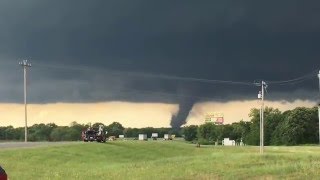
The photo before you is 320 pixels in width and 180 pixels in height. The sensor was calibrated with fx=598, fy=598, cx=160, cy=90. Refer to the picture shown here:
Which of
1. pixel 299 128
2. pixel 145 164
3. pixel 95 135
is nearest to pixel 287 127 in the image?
pixel 299 128

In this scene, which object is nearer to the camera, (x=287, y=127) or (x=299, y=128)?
(x=299, y=128)

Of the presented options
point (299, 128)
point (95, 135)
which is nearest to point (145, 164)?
point (95, 135)

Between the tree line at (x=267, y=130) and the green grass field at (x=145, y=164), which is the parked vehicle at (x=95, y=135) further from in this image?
the tree line at (x=267, y=130)

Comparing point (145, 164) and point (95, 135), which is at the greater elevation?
point (95, 135)

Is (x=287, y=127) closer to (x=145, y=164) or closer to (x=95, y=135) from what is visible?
(x=95, y=135)

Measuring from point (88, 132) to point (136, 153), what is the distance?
16.1m

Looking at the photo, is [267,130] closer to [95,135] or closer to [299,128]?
[299,128]

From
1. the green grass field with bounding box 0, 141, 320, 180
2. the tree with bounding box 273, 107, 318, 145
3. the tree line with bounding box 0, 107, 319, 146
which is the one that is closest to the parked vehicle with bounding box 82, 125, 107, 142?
the green grass field with bounding box 0, 141, 320, 180

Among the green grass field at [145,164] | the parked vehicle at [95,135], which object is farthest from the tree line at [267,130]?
the green grass field at [145,164]

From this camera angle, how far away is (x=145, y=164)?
41188mm

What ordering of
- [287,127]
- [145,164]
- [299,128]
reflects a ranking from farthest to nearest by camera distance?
[287,127] < [299,128] < [145,164]

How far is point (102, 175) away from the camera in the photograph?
33031mm

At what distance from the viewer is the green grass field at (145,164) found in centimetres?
2781

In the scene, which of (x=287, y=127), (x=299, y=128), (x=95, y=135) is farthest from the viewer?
(x=287, y=127)
